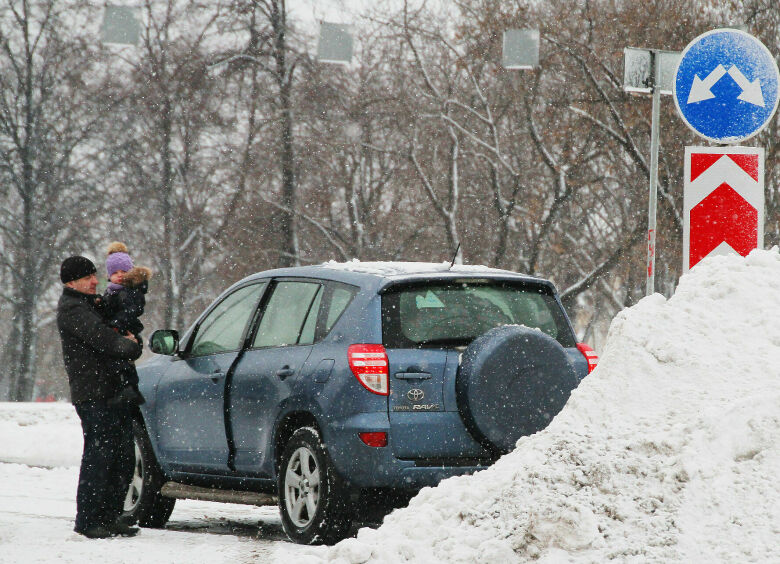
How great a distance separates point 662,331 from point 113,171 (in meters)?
29.0

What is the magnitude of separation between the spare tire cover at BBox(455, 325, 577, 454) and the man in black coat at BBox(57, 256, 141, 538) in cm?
231

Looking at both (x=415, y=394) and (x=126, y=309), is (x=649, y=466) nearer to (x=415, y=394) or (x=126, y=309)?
(x=415, y=394)

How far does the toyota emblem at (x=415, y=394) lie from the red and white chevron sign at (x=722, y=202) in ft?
6.25

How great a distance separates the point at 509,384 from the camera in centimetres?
699

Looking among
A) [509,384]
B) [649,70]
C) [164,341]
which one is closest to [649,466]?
[509,384]

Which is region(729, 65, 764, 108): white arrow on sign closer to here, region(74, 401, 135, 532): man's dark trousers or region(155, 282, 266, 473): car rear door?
region(155, 282, 266, 473): car rear door

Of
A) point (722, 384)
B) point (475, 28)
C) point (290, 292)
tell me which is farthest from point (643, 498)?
point (475, 28)

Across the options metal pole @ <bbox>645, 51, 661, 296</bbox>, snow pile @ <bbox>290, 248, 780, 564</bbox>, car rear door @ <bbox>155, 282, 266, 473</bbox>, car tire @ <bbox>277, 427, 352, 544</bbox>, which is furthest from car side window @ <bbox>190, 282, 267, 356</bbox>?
metal pole @ <bbox>645, 51, 661, 296</bbox>

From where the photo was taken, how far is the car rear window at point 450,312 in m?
7.19

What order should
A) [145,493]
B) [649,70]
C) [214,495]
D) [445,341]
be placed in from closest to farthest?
[445,341], [214,495], [145,493], [649,70]

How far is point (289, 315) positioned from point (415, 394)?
4.38ft

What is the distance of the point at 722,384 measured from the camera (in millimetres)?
5832

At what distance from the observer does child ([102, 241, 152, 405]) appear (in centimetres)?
821

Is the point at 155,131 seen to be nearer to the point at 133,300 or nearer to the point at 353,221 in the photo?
the point at 353,221
